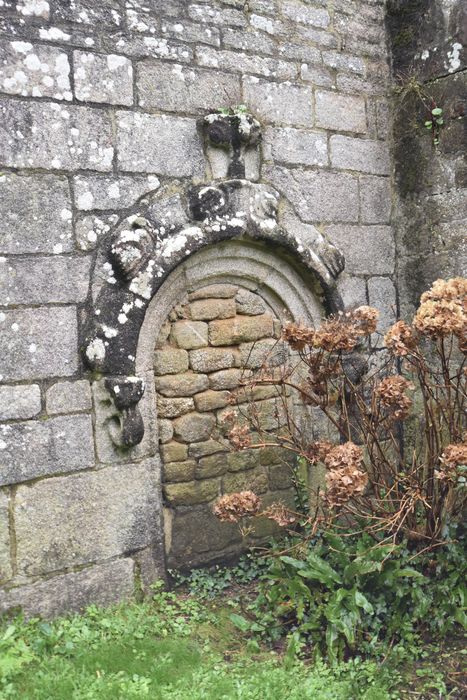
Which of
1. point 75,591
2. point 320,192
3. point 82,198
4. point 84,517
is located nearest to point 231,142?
point 320,192

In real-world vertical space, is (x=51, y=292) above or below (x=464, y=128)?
below

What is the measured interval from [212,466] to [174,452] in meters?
0.29

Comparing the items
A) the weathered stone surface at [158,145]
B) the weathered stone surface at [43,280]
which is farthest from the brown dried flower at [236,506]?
the weathered stone surface at [158,145]

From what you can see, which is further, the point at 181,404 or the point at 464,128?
the point at 464,128

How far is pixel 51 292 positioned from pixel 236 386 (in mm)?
1337

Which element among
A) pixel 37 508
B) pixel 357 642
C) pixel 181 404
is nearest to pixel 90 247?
pixel 181 404

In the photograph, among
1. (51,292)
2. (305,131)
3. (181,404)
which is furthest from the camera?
(305,131)

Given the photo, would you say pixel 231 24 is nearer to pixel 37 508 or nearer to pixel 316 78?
pixel 316 78

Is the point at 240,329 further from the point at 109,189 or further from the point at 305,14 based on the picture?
the point at 305,14

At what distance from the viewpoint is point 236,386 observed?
4238 mm

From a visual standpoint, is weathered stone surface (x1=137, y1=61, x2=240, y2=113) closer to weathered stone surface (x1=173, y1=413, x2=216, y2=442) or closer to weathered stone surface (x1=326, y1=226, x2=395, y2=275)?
weathered stone surface (x1=326, y1=226, x2=395, y2=275)

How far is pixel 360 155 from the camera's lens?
466cm

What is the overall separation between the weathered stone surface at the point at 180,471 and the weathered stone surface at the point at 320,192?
1.72 m

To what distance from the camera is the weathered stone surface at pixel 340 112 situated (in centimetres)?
445
